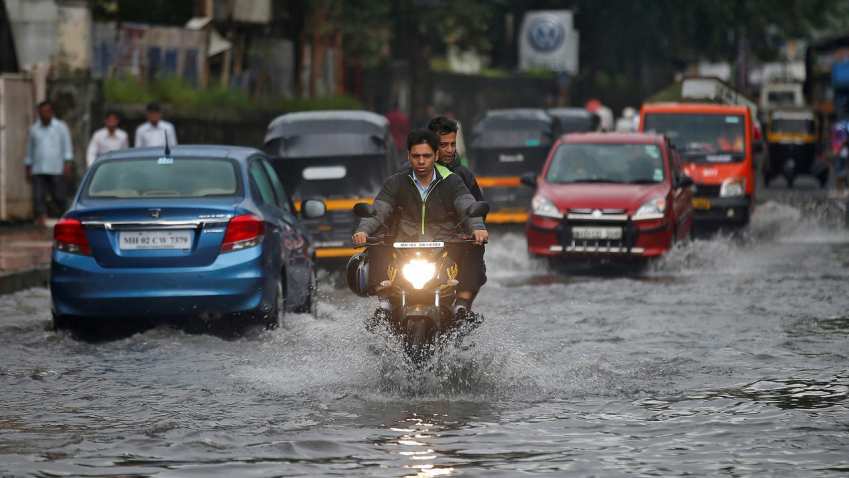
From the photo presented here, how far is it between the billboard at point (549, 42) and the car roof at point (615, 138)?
4732 centimetres

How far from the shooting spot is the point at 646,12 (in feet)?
227

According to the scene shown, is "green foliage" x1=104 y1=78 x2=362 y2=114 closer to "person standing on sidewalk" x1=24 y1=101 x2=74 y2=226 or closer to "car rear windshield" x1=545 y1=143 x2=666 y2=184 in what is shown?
"person standing on sidewalk" x1=24 y1=101 x2=74 y2=226

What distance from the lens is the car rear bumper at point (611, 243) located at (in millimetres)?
20250

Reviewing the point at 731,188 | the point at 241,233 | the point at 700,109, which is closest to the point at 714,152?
the point at 731,188

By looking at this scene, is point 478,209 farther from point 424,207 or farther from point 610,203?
point 610,203

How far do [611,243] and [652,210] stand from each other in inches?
24.3

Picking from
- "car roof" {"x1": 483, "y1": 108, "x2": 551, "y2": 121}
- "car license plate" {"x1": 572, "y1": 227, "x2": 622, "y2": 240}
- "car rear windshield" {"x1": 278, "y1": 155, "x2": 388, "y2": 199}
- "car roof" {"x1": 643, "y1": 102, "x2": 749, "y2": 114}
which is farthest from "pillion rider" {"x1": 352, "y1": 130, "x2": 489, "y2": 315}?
"car roof" {"x1": 483, "y1": 108, "x2": 551, "y2": 121}

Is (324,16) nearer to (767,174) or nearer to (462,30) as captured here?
(462,30)

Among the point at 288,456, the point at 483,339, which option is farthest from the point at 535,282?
the point at 288,456

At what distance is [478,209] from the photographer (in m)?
10.3

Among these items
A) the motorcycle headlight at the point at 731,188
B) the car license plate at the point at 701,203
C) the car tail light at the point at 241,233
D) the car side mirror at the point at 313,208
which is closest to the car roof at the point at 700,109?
the motorcycle headlight at the point at 731,188

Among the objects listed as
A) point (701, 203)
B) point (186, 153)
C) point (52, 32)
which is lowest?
point (701, 203)

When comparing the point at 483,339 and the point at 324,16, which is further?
the point at 324,16

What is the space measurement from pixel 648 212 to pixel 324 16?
83.9 ft
